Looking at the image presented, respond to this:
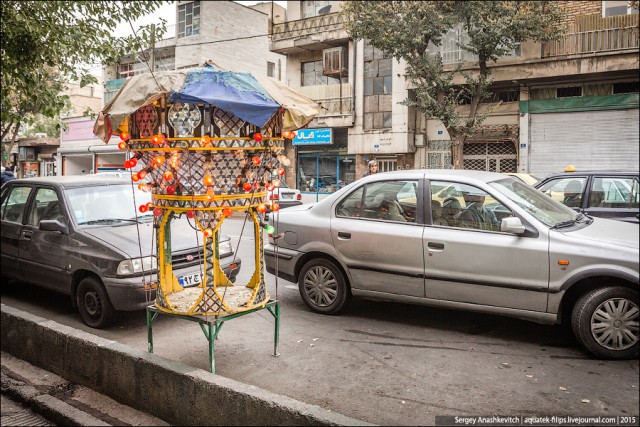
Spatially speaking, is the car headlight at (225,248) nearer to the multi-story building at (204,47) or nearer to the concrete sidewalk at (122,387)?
the concrete sidewalk at (122,387)

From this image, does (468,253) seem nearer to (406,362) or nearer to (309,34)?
(406,362)

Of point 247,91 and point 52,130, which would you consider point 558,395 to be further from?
point 52,130

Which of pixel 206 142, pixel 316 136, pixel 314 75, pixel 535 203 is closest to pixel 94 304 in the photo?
pixel 206 142

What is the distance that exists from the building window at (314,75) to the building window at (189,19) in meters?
7.91

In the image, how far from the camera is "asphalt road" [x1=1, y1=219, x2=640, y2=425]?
3.63 m

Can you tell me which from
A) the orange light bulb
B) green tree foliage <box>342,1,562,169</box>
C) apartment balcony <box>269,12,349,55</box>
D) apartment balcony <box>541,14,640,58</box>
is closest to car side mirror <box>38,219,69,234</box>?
the orange light bulb

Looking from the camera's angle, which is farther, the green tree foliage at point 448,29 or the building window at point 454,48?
the building window at point 454,48

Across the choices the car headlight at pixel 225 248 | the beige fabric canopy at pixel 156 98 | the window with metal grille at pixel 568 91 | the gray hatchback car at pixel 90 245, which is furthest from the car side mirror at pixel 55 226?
the window with metal grille at pixel 568 91

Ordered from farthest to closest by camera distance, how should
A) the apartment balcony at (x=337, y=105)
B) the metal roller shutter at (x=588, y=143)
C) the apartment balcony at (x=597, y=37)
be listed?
the apartment balcony at (x=337, y=105), the apartment balcony at (x=597, y=37), the metal roller shutter at (x=588, y=143)

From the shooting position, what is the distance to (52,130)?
1486 inches

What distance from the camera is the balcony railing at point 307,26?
74.8ft

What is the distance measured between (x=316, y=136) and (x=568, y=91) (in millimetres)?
12150

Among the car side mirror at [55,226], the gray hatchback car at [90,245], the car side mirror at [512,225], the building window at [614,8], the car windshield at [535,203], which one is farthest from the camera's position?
the building window at [614,8]

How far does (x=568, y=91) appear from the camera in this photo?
41.0 ft
